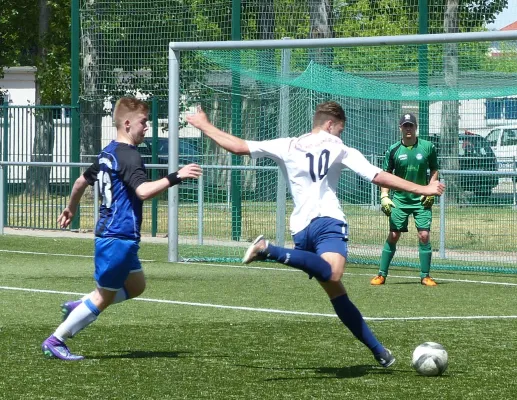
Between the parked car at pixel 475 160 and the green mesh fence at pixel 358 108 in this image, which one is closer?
the green mesh fence at pixel 358 108

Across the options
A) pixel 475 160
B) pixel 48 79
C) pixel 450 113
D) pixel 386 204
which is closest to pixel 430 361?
pixel 386 204

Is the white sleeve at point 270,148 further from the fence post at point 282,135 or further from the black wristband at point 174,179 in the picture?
the fence post at point 282,135

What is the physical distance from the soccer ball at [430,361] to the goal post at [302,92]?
7000mm

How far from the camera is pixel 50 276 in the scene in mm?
14164

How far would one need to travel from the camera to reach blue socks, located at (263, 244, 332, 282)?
7260 mm

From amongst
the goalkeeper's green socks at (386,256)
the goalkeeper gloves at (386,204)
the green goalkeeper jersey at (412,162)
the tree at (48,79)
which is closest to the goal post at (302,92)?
the green goalkeeper jersey at (412,162)

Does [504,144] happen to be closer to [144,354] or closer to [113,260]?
[144,354]

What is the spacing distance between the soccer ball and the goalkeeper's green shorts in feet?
20.1

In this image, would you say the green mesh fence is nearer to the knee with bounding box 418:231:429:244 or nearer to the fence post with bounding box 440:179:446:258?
the fence post with bounding box 440:179:446:258

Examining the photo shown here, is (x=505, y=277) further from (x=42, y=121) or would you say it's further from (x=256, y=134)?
(x=42, y=121)

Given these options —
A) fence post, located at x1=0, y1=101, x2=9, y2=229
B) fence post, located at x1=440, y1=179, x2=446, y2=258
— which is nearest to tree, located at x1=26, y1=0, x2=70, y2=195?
fence post, located at x1=0, y1=101, x2=9, y2=229

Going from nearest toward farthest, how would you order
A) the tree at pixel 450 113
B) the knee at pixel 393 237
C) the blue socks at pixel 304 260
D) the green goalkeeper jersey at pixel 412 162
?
the blue socks at pixel 304 260 → the green goalkeeper jersey at pixel 412 162 → the knee at pixel 393 237 → the tree at pixel 450 113

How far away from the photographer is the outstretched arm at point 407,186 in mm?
7453

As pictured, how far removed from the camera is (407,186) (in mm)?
7480
